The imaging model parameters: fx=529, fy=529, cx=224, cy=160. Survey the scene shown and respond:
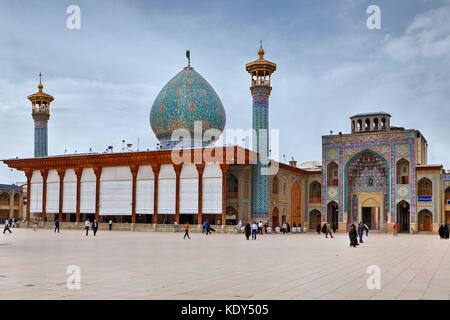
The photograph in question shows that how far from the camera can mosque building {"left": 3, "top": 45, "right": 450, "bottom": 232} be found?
35188 mm

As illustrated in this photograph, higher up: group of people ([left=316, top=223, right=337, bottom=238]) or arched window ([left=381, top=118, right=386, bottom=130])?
arched window ([left=381, top=118, right=386, bottom=130])

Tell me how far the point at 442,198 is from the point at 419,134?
16.6ft

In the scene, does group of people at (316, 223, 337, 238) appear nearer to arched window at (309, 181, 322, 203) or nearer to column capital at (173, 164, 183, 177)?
arched window at (309, 181, 322, 203)

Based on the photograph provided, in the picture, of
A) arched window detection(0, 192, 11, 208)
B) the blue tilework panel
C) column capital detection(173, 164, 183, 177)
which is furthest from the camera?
arched window detection(0, 192, 11, 208)

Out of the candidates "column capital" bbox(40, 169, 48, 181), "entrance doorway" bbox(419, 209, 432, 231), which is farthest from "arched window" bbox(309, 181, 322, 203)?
"column capital" bbox(40, 169, 48, 181)

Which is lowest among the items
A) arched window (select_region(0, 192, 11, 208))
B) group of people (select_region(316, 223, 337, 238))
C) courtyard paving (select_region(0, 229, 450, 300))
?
group of people (select_region(316, 223, 337, 238))

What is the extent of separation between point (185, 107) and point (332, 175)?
1318cm

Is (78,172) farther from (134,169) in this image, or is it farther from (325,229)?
(325,229)

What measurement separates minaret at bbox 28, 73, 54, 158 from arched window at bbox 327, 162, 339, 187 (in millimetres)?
24254

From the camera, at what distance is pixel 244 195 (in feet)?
119

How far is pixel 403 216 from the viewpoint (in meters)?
42.5

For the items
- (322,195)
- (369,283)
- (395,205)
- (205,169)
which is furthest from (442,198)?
(369,283)
